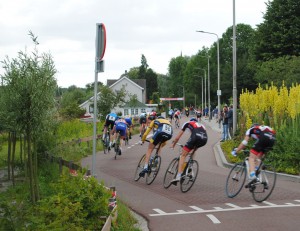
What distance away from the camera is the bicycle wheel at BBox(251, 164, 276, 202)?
32.4 ft

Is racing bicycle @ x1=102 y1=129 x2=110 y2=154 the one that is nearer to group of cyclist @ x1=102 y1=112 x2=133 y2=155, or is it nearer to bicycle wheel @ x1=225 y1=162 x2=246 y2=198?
group of cyclist @ x1=102 y1=112 x2=133 y2=155

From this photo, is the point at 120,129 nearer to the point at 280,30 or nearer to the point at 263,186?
the point at 263,186

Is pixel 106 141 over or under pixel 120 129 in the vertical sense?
under

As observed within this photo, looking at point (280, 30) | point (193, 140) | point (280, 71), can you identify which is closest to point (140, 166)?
point (193, 140)

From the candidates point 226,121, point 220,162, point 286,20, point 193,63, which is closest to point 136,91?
point 193,63

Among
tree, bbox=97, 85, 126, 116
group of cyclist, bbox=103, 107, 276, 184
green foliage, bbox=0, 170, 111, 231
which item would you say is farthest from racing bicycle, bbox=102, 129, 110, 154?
tree, bbox=97, 85, 126, 116

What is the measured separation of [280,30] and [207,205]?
142 feet

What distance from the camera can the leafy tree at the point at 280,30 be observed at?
49.2 meters

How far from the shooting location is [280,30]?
164ft

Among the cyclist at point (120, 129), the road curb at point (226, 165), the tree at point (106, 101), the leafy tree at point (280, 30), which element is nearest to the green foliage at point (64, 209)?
Answer: the road curb at point (226, 165)

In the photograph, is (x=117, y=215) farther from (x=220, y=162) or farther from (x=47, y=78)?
(x=220, y=162)

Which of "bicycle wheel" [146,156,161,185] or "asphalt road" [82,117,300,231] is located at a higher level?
"bicycle wheel" [146,156,161,185]

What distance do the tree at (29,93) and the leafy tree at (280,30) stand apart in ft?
142

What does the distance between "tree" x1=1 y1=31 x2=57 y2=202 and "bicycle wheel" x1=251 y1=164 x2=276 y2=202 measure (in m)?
4.26
